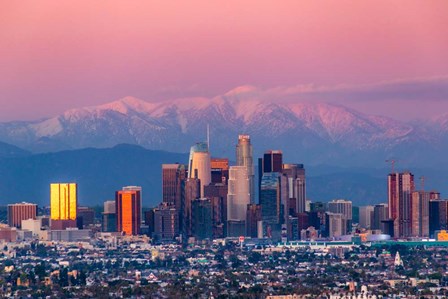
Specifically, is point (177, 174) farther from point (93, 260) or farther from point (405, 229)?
point (93, 260)

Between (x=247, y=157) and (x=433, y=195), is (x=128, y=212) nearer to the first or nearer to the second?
(x=247, y=157)

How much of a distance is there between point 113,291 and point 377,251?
3723 centimetres

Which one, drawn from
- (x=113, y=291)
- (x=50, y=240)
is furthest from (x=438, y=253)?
(x=113, y=291)

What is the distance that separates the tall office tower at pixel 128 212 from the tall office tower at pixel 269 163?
862cm

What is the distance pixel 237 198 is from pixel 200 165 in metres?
6.85

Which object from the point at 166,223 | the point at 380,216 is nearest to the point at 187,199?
the point at 166,223

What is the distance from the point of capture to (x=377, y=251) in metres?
128

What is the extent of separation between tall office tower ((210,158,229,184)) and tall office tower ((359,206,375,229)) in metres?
8.93

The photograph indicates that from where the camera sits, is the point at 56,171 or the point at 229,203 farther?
the point at 56,171

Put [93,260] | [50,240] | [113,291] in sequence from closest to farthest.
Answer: [113,291]
[93,260]
[50,240]

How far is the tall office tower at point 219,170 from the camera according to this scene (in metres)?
157

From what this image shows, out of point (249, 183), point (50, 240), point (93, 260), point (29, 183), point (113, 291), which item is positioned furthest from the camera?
point (29, 183)

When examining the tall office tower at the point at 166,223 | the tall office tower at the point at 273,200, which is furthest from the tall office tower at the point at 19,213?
the tall office tower at the point at 273,200

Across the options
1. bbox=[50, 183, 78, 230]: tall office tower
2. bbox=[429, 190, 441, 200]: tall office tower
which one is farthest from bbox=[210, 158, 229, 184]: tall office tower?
bbox=[429, 190, 441, 200]: tall office tower
